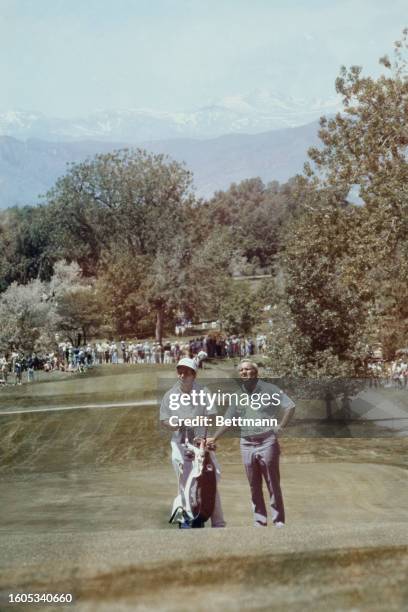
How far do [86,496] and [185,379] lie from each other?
4449mm

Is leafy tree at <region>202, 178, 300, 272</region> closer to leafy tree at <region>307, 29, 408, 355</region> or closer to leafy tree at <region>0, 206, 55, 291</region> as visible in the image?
leafy tree at <region>0, 206, 55, 291</region>

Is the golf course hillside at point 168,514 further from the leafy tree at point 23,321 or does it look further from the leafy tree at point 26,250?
the leafy tree at point 26,250

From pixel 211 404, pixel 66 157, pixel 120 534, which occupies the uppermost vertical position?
pixel 66 157

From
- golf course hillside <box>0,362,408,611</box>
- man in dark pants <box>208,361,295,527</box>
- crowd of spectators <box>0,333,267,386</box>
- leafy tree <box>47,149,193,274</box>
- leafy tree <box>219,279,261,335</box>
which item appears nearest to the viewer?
golf course hillside <box>0,362,408,611</box>

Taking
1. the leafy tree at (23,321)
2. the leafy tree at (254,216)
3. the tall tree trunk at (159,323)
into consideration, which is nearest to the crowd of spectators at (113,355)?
the leafy tree at (23,321)

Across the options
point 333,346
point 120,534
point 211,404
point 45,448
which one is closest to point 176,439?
point 211,404

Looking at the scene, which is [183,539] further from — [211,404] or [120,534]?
[211,404]

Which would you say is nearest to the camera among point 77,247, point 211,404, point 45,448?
point 211,404

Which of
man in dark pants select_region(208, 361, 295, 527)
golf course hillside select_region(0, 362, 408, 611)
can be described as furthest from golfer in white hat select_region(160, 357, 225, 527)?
golf course hillside select_region(0, 362, 408, 611)

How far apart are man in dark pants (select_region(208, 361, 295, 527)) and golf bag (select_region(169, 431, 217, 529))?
0.64 meters

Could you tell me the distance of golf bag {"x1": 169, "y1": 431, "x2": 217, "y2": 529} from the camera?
11.3 metres

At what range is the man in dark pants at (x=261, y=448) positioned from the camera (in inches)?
468

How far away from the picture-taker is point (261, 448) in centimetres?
1195

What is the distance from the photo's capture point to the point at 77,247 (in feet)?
237
